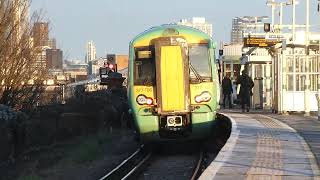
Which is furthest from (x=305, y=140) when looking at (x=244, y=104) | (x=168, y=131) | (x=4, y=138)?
(x=244, y=104)

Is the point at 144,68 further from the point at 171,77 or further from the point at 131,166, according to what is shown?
the point at 131,166

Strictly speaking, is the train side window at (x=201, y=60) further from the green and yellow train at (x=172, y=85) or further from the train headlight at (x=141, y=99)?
the train headlight at (x=141, y=99)

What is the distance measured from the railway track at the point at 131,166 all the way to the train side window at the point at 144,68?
2.00 meters

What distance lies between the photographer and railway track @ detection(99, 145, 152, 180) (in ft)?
48.0

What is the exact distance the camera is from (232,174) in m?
10.4

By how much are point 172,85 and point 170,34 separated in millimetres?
1380

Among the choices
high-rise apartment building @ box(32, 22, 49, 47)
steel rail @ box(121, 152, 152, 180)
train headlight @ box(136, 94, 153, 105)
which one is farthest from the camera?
high-rise apartment building @ box(32, 22, 49, 47)

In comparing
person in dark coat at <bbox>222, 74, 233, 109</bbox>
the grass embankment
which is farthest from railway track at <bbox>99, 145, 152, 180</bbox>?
person in dark coat at <bbox>222, 74, 233, 109</bbox>

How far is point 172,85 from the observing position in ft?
56.6

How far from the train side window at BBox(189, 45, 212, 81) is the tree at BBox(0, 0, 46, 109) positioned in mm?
7785

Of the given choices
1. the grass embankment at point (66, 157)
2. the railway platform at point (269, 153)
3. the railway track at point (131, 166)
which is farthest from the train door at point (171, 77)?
the grass embankment at point (66, 157)

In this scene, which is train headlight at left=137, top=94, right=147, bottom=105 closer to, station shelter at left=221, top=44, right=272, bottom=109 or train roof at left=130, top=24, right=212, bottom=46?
train roof at left=130, top=24, right=212, bottom=46

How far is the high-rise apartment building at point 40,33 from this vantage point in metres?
25.0

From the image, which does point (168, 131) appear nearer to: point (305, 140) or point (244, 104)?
point (305, 140)
